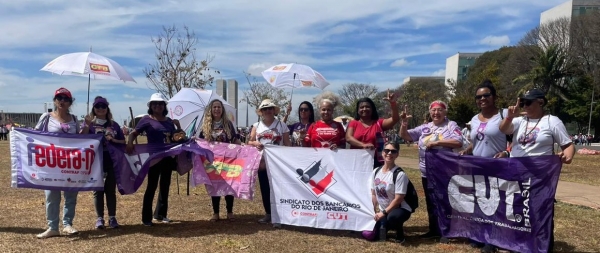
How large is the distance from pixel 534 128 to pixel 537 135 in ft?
0.25

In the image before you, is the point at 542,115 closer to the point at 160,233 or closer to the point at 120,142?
the point at 160,233

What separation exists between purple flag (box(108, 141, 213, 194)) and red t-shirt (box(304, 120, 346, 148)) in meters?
1.51

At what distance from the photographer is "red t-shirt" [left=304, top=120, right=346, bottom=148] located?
17.6 ft

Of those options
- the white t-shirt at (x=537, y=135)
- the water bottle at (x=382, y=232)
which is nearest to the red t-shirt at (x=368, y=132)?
the water bottle at (x=382, y=232)

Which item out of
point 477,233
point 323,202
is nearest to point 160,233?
point 323,202

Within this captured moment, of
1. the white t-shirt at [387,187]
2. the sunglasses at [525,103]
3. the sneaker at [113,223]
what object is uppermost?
the sunglasses at [525,103]

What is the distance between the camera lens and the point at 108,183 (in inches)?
213

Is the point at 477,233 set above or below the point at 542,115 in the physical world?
below

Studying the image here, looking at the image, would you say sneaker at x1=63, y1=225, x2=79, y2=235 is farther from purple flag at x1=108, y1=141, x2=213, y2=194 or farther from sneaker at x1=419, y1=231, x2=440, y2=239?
sneaker at x1=419, y1=231, x2=440, y2=239

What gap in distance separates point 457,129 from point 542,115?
883mm

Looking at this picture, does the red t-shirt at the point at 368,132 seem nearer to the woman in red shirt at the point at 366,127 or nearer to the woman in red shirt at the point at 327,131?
the woman in red shirt at the point at 366,127

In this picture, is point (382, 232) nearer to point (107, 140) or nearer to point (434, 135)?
point (434, 135)

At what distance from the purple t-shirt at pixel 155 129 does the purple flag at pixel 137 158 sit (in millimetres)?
96

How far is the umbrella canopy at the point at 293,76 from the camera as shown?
8.63 m
